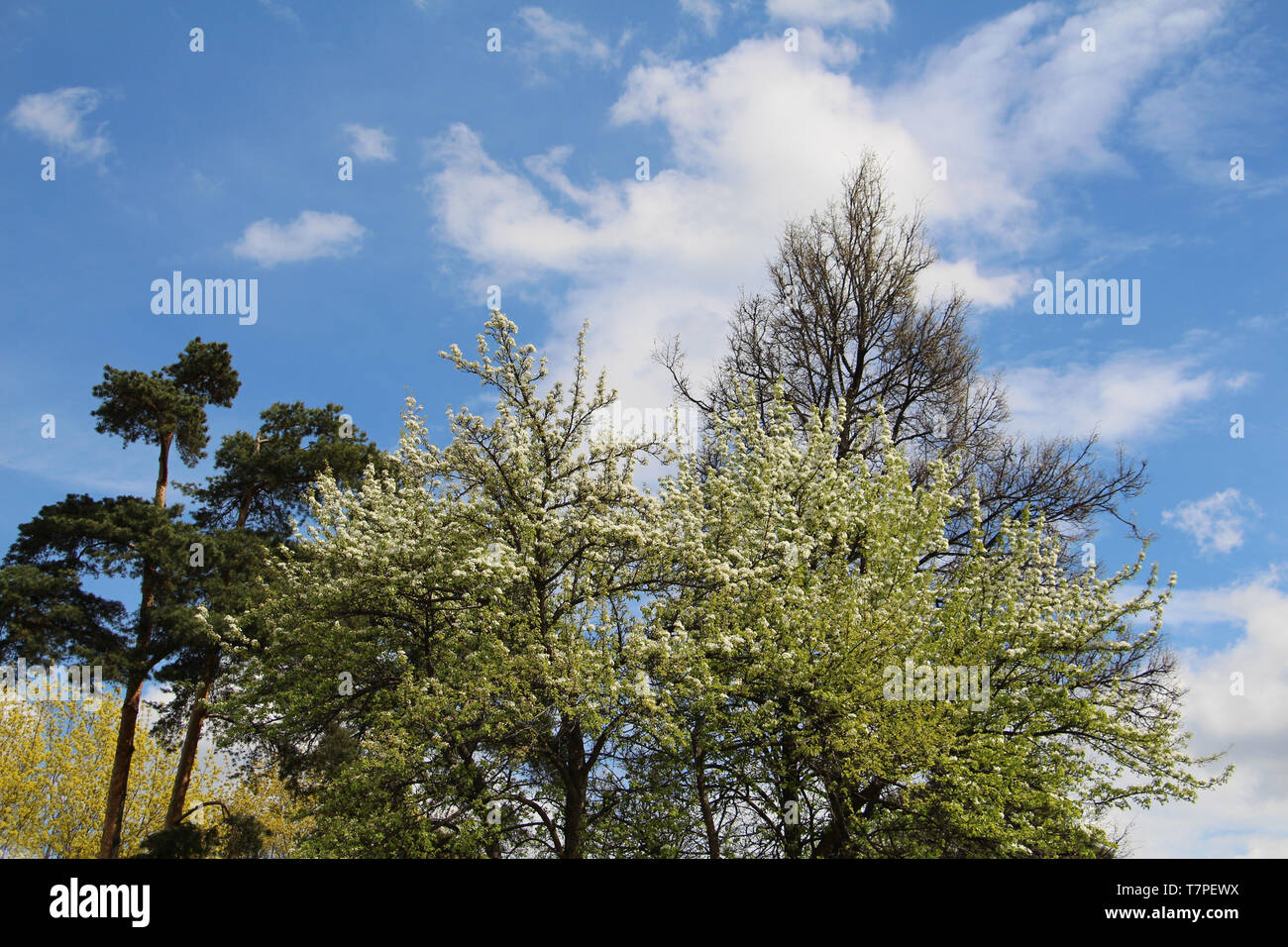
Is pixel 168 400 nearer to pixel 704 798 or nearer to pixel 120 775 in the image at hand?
pixel 120 775

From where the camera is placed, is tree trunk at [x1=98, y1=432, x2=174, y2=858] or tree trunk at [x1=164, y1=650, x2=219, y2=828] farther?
tree trunk at [x1=164, y1=650, x2=219, y2=828]

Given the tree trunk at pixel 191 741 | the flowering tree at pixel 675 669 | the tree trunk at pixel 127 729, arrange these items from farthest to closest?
1. the tree trunk at pixel 191 741
2. the tree trunk at pixel 127 729
3. the flowering tree at pixel 675 669

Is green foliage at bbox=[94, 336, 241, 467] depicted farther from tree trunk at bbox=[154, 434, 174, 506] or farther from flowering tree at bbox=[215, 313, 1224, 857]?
flowering tree at bbox=[215, 313, 1224, 857]

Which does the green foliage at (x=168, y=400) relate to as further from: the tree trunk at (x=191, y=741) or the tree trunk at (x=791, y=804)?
the tree trunk at (x=791, y=804)

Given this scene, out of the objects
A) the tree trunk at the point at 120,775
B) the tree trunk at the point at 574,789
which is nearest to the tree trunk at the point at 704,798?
the tree trunk at the point at 574,789

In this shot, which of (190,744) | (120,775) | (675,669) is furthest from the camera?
(190,744)

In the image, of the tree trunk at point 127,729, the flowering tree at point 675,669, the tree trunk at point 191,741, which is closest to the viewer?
the flowering tree at point 675,669

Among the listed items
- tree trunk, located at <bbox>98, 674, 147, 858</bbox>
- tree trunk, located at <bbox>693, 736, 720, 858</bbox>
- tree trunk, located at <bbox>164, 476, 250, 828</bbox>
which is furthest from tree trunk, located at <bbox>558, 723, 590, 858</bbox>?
tree trunk, located at <bbox>98, 674, 147, 858</bbox>

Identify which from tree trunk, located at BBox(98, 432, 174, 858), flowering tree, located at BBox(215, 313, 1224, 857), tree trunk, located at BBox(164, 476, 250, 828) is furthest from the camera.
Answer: tree trunk, located at BBox(164, 476, 250, 828)

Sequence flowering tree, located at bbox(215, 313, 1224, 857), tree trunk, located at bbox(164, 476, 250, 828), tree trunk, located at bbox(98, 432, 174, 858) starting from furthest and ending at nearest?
tree trunk, located at bbox(164, 476, 250, 828) → tree trunk, located at bbox(98, 432, 174, 858) → flowering tree, located at bbox(215, 313, 1224, 857)

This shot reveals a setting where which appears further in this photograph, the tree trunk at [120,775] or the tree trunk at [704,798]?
the tree trunk at [120,775]

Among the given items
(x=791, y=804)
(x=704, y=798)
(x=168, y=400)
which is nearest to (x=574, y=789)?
(x=704, y=798)

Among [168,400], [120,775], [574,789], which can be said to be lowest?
[120,775]
